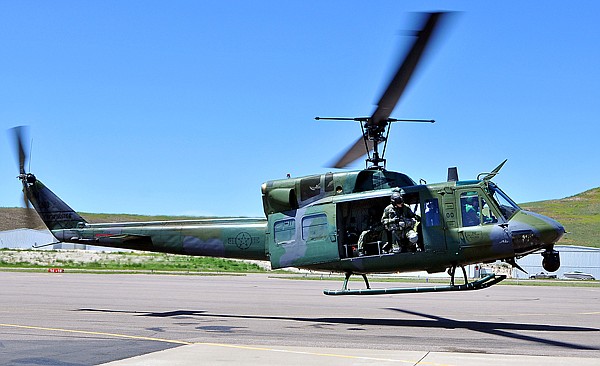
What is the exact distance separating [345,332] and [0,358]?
717cm

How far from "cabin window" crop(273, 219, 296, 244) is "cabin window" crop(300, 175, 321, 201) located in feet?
2.32

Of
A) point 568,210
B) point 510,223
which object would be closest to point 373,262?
point 510,223

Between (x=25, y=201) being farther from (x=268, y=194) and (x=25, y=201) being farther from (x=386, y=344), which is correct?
(x=386, y=344)

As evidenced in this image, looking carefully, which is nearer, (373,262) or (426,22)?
(426,22)

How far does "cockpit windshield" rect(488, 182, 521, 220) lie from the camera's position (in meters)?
15.5

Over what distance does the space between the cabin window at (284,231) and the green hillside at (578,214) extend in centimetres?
7939

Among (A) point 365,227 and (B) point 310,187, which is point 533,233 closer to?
(A) point 365,227

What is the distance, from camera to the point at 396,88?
1301 centimetres

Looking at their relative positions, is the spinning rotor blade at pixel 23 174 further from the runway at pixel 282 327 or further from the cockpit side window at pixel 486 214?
the cockpit side window at pixel 486 214

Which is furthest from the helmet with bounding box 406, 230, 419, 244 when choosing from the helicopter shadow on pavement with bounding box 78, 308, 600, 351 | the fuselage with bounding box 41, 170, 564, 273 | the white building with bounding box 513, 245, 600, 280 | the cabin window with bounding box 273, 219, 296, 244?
the white building with bounding box 513, 245, 600, 280

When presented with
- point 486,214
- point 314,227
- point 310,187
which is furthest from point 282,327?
point 486,214

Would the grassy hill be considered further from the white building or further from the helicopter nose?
the helicopter nose

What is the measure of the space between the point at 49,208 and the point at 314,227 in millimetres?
9084

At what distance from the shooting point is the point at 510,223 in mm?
15258
